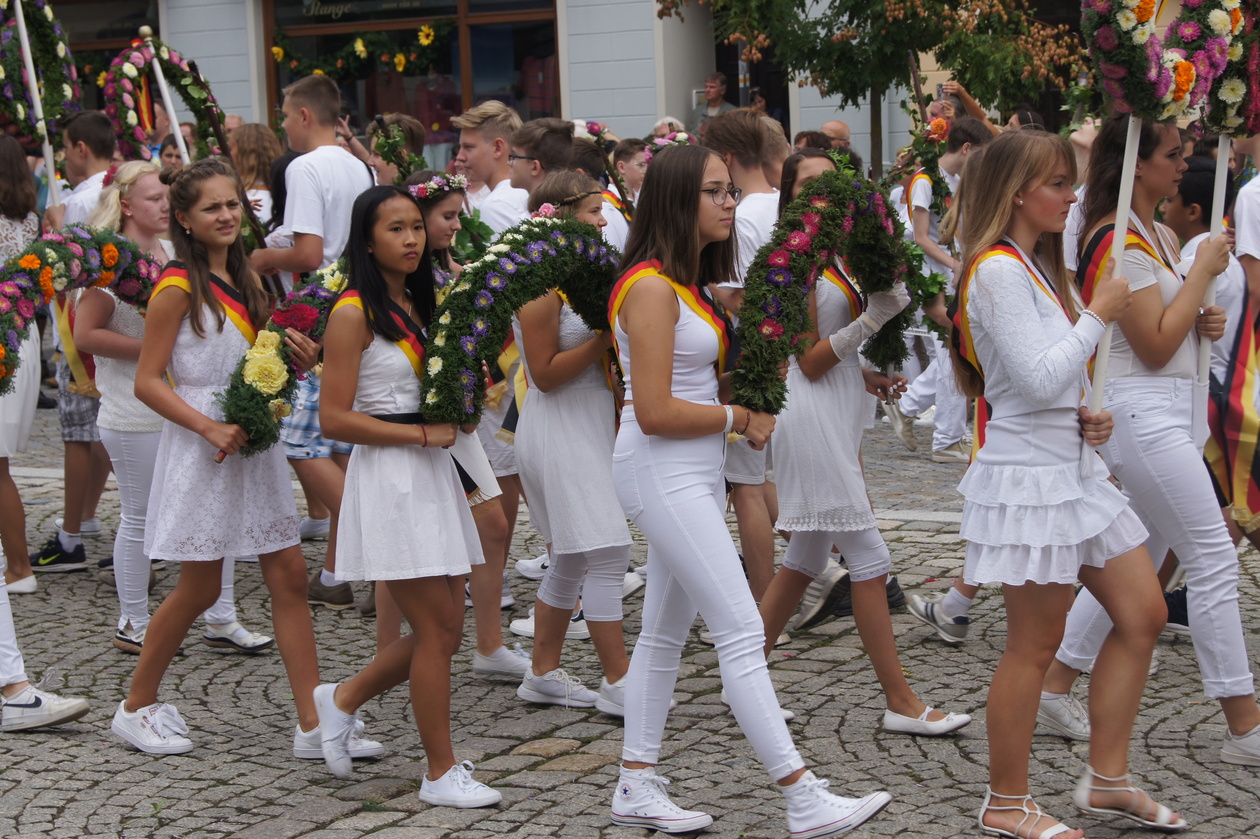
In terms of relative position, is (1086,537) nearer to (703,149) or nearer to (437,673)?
(703,149)

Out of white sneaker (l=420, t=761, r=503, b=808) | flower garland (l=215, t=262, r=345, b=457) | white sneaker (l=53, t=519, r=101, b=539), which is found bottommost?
white sneaker (l=420, t=761, r=503, b=808)

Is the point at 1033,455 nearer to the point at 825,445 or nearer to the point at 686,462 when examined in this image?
the point at 686,462

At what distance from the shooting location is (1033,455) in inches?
150

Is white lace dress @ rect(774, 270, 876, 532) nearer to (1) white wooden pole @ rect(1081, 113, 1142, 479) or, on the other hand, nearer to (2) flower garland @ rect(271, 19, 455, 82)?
(1) white wooden pole @ rect(1081, 113, 1142, 479)

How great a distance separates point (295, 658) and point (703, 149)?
87.7 inches

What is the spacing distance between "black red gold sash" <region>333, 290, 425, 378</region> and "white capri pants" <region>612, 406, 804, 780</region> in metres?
0.73

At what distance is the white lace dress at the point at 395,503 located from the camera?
13.9 feet

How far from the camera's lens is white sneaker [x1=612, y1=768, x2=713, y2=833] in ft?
13.1

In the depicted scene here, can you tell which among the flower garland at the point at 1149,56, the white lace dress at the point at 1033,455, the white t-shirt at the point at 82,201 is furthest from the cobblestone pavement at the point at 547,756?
the white t-shirt at the point at 82,201

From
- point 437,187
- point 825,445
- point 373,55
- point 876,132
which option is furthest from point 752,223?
point 373,55

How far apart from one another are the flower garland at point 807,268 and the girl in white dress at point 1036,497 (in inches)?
20.3

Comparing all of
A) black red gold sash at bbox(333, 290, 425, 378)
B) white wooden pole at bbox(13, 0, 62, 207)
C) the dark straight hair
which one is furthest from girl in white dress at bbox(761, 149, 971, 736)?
white wooden pole at bbox(13, 0, 62, 207)

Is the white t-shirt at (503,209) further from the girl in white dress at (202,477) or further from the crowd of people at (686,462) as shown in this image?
the girl in white dress at (202,477)

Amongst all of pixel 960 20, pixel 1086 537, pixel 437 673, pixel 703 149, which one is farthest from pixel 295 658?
pixel 960 20
